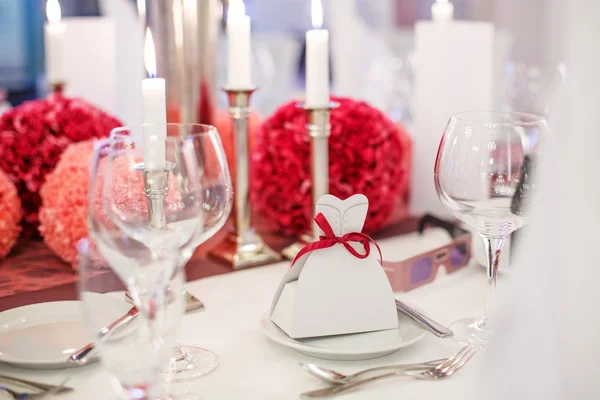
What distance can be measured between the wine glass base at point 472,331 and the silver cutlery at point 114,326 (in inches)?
13.2

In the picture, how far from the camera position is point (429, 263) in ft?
3.54

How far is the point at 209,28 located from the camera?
4.06 feet

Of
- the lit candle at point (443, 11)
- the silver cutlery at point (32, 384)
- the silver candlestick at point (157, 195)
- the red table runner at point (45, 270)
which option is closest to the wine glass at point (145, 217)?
the silver candlestick at point (157, 195)

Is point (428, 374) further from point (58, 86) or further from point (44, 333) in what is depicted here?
point (58, 86)

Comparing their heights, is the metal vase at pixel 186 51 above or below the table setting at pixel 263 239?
above

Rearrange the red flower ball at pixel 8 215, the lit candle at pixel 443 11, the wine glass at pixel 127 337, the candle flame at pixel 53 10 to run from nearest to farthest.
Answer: the wine glass at pixel 127 337 < the red flower ball at pixel 8 215 < the lit candle at pixel 443 11 < the candle flame at pixel 53 10

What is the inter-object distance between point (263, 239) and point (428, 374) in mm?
586

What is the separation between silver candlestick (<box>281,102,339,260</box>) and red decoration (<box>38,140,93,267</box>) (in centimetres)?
33

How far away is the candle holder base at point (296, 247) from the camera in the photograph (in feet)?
3.90

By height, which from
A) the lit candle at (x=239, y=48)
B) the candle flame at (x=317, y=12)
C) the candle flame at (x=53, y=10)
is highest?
the candle flame at (x=53, y=10)

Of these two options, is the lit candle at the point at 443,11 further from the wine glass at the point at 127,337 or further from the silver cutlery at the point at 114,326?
the wine glass at the point at 127,337

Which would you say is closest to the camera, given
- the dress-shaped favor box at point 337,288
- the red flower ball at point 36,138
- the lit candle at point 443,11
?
the dress-shaped favor box at point 337,288

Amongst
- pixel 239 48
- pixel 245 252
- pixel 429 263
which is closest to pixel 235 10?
pixel 239 48

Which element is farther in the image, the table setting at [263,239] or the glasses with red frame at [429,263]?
the glasses with red frame at [429,263]
